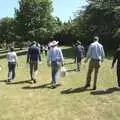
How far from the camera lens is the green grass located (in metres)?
13.9

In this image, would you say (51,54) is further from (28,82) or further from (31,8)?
(31,8)

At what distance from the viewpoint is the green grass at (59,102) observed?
45.5 ft

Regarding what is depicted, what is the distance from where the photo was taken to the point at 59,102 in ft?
52.4

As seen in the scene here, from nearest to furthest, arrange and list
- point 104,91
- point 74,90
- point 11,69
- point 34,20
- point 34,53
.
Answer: point 104,91 < point 74,90 < point 34,53 < point 11,69 < point 34,20

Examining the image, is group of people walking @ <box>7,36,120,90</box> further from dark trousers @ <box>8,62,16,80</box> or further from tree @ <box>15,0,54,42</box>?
tree @ <box>15,0,54,42</box>

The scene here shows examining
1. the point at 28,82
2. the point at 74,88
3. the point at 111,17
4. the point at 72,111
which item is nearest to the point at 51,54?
the point at 74,88

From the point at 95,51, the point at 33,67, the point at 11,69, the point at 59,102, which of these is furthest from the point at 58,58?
the point at 11,69

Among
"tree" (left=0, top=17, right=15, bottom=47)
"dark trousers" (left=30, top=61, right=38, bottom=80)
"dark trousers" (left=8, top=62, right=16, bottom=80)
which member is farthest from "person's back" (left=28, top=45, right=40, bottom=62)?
"tree" (left=0, top=17, right=15, bottom=47)

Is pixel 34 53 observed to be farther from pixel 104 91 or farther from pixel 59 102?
pixel 59 102

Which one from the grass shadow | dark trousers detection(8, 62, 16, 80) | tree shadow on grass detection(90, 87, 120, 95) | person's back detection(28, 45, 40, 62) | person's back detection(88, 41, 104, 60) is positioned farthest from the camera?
dark trousers detection(8, 62, 16, 80)

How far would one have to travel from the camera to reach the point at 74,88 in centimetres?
1917

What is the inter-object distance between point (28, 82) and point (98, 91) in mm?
5493

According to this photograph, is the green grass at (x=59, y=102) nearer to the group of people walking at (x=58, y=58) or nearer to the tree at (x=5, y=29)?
the group of people walking at (x=58, y=58)

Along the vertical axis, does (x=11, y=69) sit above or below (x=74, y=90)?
above
